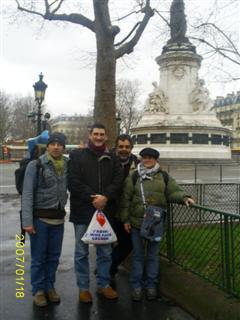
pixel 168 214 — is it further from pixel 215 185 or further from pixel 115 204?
pixel 215 185

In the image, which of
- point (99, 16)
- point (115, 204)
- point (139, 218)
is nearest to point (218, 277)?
point (139, 218)

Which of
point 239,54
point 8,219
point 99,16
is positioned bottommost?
point 8,219

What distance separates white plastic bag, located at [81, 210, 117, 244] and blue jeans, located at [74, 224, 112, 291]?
6.7 inches

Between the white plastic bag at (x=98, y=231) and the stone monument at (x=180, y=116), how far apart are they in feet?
114

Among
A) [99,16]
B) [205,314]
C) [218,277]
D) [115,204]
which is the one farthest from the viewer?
[99,16]

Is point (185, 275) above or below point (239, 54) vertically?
below

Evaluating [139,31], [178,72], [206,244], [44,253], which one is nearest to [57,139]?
[44,253]

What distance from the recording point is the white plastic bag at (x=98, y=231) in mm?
5289

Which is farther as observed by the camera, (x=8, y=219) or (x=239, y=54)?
(x=8, y=219)

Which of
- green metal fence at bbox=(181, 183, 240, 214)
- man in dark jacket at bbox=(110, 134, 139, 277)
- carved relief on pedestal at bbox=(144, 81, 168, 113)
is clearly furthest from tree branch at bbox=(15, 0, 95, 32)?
carved relief on pedestal at bbox=(144, 81, 168, 113)

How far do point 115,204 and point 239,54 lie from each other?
565 cm

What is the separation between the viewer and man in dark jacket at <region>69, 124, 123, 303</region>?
210 inches

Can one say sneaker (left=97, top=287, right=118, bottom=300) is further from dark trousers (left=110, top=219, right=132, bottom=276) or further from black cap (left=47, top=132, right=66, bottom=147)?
black cap (left=47, top=132, right=66, bottom=147)

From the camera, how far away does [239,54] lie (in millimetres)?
9742
